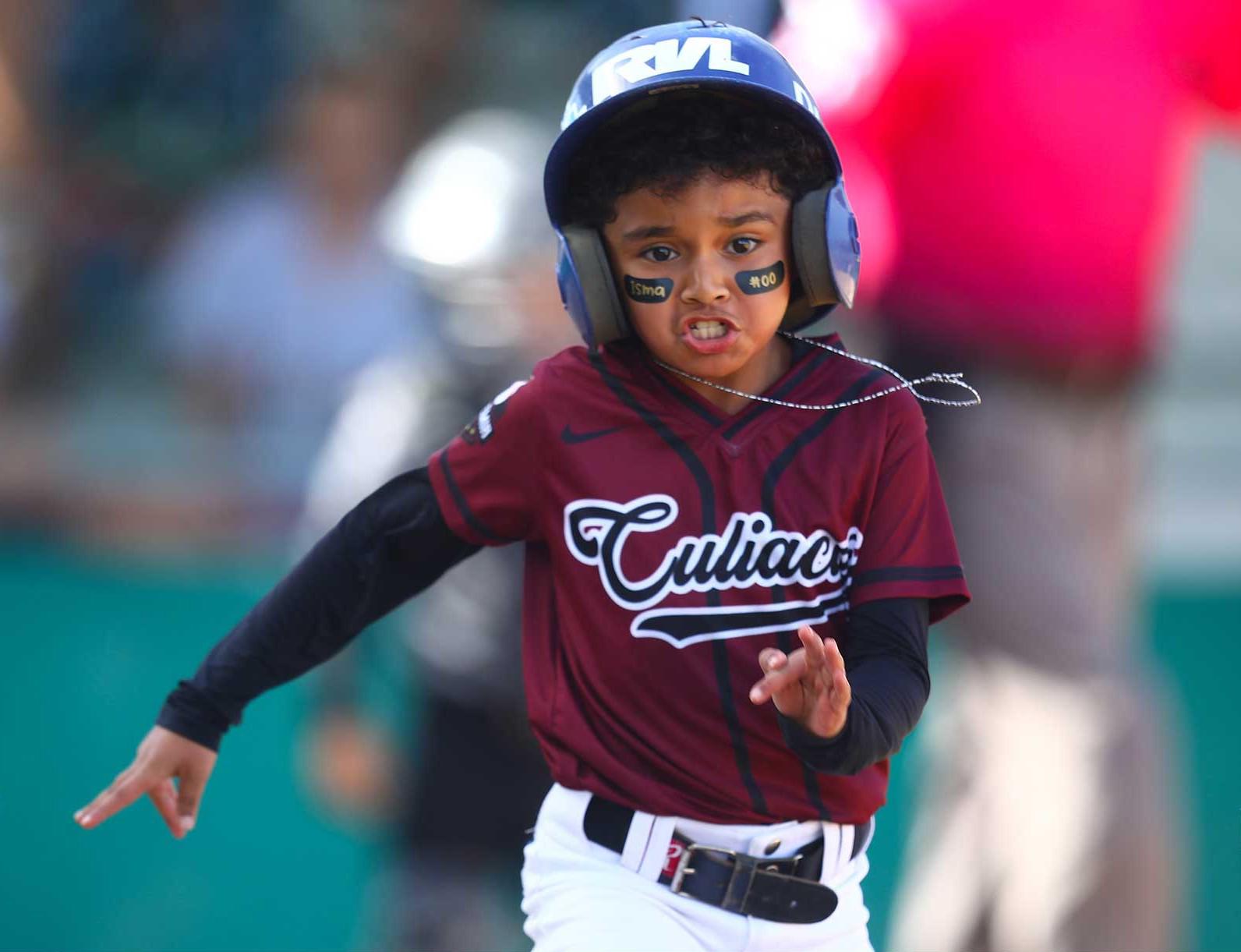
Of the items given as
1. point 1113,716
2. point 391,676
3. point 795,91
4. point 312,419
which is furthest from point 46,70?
point 795,91

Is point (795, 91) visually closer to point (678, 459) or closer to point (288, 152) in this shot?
point (678, 459)

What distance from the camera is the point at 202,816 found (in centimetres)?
525

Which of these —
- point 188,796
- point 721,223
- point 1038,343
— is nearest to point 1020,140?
point 1038,343

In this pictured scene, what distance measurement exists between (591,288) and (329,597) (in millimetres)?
561

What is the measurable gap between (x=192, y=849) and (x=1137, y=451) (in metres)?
2.95

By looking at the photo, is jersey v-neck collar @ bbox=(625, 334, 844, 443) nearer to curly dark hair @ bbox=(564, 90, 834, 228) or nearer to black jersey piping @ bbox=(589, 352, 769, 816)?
black jersey piping @ bbox=(589, 352, 769, 816)

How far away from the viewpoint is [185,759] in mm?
2428

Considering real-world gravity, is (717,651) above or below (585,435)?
below

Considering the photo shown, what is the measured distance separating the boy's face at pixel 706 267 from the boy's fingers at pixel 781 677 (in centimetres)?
46

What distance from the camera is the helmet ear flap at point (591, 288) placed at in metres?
2.27

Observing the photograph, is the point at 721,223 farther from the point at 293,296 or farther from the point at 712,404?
the point at 293,296

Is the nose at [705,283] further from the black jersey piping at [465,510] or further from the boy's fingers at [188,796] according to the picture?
the boy's fingers at [188,796]

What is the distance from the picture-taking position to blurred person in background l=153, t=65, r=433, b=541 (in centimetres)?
Result: 648

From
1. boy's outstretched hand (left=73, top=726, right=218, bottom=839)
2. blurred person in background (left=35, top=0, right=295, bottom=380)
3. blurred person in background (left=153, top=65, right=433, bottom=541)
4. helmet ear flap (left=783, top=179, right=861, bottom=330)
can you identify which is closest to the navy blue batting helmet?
helmet ear flap (left=783, top=179, right=861, bottom=330)
